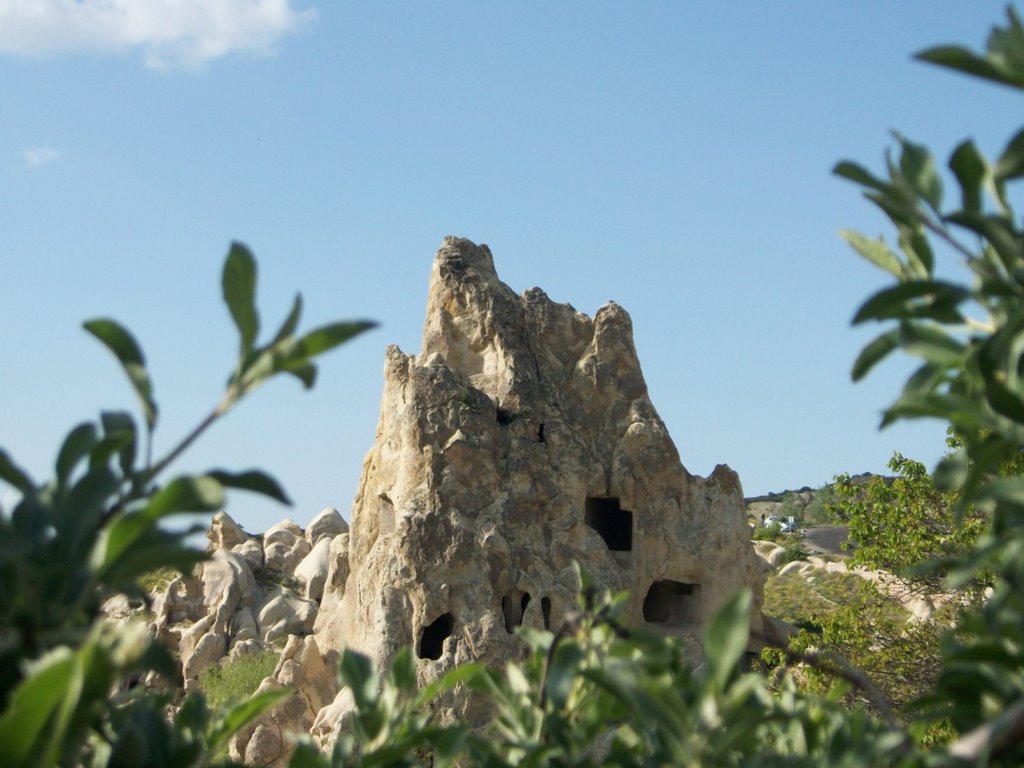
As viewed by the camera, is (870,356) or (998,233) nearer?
(998,233)

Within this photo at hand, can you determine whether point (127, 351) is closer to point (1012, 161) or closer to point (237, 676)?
point (1012, 161)

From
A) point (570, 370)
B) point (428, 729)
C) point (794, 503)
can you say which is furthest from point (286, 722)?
point (794, 503)

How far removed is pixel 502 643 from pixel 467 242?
20.6 feet

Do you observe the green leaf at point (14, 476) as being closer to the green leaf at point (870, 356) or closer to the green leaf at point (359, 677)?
the green leaf at point (359, 677)

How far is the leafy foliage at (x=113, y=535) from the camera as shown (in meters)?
1.53

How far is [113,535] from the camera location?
1.56 meters

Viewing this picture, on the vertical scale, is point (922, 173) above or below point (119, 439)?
above

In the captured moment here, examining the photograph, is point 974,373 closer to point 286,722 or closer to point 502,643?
point 502,643

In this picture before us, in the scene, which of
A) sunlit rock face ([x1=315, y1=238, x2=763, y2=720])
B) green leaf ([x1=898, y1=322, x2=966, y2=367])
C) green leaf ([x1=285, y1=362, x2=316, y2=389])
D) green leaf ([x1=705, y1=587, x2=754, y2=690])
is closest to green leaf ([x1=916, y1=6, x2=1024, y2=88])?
green leaf ([x1=898, y1=322, x2=966, y2=367])

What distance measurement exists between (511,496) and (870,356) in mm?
13597

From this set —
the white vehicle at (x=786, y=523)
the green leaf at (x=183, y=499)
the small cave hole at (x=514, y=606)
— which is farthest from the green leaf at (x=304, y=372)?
the white vehicle at (x=786, y=523)

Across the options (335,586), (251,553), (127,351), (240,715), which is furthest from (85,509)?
(251,553)

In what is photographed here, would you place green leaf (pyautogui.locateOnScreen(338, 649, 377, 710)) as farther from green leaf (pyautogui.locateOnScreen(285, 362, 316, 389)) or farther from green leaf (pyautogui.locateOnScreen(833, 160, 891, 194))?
green leaf (pyautogui.locateOnScreen(833, 160, 891, 194))

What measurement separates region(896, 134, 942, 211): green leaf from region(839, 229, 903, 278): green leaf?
241mm
